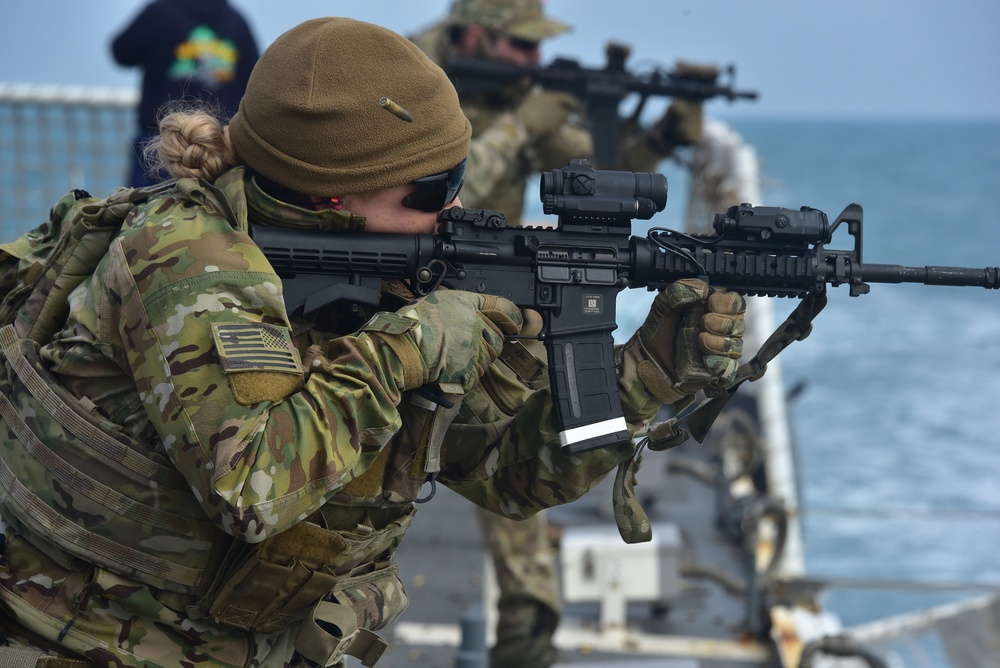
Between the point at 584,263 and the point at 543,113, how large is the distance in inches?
148

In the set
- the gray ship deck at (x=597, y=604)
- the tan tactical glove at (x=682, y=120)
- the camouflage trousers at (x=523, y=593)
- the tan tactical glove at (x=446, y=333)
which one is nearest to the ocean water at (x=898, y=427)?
the gray ship deck at (x=597, y=604)

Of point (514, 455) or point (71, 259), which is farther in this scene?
point (514, 455)

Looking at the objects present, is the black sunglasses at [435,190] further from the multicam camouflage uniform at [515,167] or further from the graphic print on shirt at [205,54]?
the graphic print on shirt at [205,54]

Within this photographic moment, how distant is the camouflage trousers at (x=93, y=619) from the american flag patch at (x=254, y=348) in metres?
0.55

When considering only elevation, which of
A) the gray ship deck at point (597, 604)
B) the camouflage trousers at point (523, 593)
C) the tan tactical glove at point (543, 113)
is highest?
the tan tactical glove at point (543, 113)

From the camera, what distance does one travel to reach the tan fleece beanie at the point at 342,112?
2.48m

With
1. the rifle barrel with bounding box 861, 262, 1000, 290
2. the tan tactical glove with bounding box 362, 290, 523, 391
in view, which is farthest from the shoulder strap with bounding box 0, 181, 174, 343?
the rifle barrel with bounding box 861, 262, 1000, 290

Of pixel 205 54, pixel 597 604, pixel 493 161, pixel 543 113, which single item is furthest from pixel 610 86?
pixel 597 604

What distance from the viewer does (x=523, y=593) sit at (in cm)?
516

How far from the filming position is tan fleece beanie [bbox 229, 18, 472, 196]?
2480 millimetres

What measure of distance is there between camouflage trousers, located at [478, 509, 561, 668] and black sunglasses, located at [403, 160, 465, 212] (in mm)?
2590

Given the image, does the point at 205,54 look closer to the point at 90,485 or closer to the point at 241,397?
the point at 90,485

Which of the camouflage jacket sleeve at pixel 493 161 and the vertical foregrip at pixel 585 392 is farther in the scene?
the camouflage jacket sleeve at pixel 493 161

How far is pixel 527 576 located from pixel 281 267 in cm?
285
